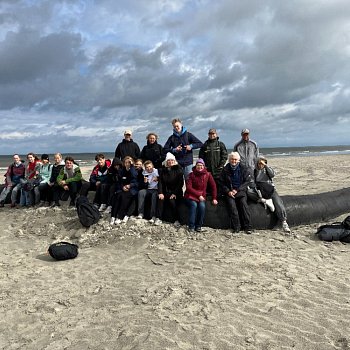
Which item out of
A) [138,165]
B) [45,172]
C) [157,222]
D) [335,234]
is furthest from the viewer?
[45,172]

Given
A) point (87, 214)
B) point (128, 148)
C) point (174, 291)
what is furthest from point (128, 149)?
point (174, 291)

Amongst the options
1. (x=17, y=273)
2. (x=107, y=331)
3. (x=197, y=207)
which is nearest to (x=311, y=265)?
(x=197, y=207)

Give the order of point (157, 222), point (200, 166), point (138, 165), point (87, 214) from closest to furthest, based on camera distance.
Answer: point (200, 166), point (157, 222), point (87, 214), point (138, 165)

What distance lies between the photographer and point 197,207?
7652mm

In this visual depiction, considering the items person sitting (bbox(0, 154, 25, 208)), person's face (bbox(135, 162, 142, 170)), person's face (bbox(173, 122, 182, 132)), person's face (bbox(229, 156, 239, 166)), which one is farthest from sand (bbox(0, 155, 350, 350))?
person sitting (bbox(0, 154, 25, 208))

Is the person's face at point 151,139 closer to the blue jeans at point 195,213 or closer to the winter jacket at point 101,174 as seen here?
the winter jacket at point 101,174

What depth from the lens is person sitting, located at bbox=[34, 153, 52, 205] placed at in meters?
10.1

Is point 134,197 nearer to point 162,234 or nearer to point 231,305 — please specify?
point 162,234

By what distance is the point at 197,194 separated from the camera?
299 inches

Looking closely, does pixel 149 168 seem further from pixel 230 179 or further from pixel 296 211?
pixel 296 211

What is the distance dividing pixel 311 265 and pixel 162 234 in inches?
116

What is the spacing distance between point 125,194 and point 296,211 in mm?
4032

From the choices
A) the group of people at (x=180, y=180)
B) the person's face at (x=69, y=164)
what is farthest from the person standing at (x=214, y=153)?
the person's face at (x=69, y=164)

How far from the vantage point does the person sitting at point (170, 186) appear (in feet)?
25.8
